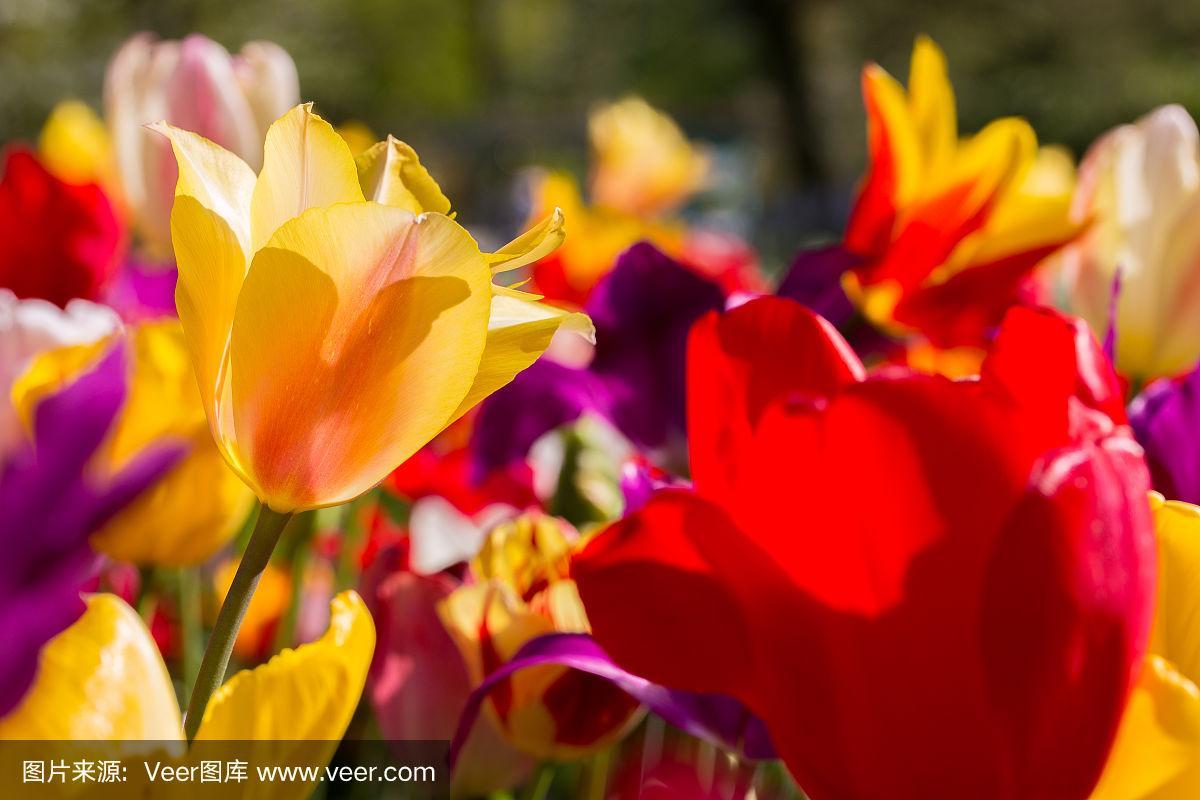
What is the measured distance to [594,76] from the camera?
18562 millimetres

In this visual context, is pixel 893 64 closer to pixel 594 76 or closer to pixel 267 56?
pixel 594 76

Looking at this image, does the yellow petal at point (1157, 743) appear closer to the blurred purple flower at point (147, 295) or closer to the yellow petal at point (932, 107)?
the yellow petal at point (932, 107)

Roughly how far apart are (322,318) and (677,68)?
731 inches

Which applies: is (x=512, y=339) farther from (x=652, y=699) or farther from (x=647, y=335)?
(x=647, y=335)

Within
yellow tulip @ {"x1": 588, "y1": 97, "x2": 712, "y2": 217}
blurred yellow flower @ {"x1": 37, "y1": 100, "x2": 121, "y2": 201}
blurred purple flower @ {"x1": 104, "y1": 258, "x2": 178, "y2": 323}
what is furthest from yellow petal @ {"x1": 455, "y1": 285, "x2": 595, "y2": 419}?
yellow tulip @ {"x1": 588, "y1": 97, "x2": 712, "y2": 217}

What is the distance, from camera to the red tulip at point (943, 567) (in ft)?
0.73

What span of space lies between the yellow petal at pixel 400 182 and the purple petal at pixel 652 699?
0.32 ft

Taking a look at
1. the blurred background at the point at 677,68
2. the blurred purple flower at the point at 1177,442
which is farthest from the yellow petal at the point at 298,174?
the blurred background at the point at 677,68

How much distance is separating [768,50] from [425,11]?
1129 centimetres

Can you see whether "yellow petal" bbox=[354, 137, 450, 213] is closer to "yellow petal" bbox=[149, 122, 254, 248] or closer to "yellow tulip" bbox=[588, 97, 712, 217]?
"yellow petal" bbox=[149, 122, 254, 248]

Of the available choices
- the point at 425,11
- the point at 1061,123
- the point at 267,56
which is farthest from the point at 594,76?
the point at 267,56

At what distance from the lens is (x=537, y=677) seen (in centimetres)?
34

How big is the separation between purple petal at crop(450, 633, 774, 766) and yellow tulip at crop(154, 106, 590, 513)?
0.20 ft

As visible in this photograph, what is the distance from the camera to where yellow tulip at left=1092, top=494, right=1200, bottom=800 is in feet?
0.75
